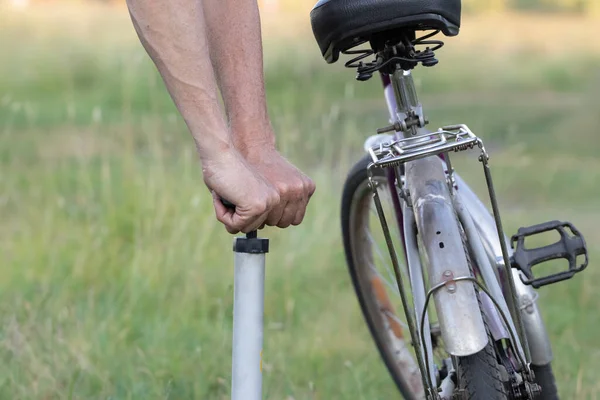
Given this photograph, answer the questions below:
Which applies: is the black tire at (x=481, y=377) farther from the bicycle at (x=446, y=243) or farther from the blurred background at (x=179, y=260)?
the blurred background at (x=179, y=260)

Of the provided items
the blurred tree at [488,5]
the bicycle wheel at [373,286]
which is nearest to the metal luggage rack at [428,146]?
the bicycle wheel at [373,286]

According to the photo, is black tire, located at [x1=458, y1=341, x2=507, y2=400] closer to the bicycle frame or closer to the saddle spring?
the bicycle frame

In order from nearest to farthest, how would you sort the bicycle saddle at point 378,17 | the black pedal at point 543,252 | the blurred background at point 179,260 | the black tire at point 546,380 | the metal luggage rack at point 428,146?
the metal luggage rack at point 428,146 < the bicycle saddle at point 378,17 < the black pedal at point 543,252 < the black tire at point 546,380 < the blurred background at point 179,260

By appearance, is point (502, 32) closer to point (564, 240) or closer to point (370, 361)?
point (370, 361)

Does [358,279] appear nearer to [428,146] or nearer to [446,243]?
[446,243]

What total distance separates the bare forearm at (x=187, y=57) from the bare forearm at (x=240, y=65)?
92 millimetres

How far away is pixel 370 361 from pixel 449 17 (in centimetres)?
157

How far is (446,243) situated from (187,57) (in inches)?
20.3

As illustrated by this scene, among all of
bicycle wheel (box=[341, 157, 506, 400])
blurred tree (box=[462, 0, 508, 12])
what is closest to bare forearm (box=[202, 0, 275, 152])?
bicycle wheel (box=[341, 157, 506, 400])

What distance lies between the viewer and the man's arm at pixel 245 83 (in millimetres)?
1617

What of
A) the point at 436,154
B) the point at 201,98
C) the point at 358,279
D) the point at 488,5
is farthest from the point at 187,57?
the point at 488,5

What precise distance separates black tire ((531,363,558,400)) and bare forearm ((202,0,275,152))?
731 mm

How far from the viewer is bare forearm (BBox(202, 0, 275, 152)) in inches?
64.2

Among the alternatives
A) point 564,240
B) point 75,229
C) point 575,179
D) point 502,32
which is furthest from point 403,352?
point 502,32
